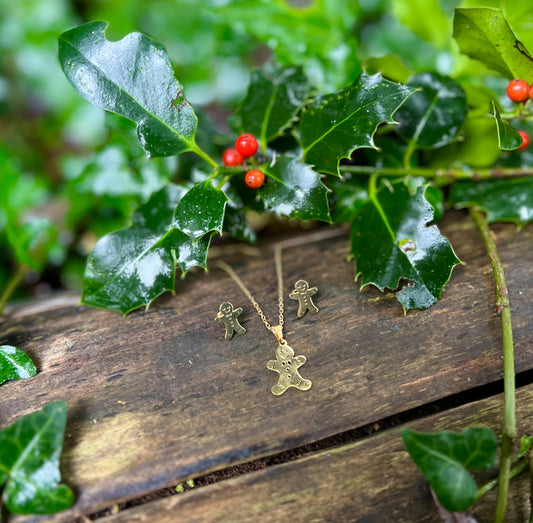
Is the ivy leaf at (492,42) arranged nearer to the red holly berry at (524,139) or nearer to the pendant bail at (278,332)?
the red holly berry at (524,139)

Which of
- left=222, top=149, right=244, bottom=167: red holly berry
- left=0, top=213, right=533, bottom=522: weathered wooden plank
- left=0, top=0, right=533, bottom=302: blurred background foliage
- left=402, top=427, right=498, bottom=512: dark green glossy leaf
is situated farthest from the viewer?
left=0, top=0, right=533, bottom=302: blurred background foliage

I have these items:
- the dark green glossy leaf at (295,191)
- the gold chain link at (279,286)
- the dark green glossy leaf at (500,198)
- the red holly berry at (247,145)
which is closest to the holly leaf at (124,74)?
the red holly berry at (247,145)

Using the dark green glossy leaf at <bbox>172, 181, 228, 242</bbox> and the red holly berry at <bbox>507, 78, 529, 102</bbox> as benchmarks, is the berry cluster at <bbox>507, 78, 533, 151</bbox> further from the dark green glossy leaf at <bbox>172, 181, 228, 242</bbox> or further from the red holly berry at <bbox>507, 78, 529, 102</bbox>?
the dark green glossy leaf at <bbox>172, 181, 228, 242</bbox>

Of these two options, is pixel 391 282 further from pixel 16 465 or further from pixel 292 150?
pixel 16 465

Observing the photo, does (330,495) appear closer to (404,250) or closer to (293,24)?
(404,250)

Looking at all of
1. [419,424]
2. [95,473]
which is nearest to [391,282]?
[419,424]

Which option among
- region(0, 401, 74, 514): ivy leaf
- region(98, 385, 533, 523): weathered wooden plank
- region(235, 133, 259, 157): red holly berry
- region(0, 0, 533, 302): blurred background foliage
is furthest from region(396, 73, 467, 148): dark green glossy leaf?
region(0, 401, 74, 514): ivy leaf
